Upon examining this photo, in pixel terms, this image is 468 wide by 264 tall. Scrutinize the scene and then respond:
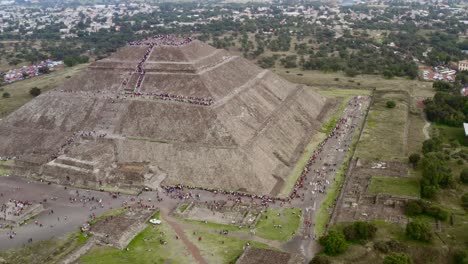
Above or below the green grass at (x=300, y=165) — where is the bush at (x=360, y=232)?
above

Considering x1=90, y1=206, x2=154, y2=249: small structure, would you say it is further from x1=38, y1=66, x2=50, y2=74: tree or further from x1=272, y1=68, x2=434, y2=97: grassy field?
x1=38, y1=66, x2=50, y2=74: tree

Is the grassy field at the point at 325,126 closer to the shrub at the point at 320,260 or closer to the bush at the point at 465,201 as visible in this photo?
the shrub at the point at 320,260

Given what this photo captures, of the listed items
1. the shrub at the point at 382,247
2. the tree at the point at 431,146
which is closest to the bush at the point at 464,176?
the tree at the point at 431,146

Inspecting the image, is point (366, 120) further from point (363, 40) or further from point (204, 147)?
point (363, 40)

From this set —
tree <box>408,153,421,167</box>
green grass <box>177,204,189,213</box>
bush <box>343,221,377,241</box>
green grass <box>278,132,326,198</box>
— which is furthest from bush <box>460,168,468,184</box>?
Answer: green grass <box>177,204,189,213</box>

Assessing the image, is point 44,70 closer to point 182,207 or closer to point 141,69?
point 141,69

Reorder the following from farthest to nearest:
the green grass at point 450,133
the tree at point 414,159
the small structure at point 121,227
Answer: the green grass at point 450,133 → the tree at point 414,159 → the small structure at point 121,227

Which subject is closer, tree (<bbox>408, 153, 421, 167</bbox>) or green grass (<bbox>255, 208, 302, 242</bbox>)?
green grass (<bbox>255, 208, 302, 242</bbox>)

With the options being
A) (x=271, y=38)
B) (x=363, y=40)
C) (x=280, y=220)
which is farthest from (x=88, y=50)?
(x=280, y=220)
